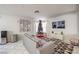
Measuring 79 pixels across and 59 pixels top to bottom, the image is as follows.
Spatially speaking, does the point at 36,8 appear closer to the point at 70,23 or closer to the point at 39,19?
the point at 39,19

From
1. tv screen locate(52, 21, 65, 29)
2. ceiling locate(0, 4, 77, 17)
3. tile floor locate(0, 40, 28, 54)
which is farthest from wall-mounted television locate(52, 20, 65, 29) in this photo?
tile floor locate(0, 40, 28, 54)

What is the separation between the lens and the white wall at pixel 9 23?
3.97 feet

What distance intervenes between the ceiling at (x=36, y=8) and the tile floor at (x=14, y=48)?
0.40 metres

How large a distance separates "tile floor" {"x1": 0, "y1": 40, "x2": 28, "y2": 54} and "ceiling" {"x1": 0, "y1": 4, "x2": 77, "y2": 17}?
399 mm

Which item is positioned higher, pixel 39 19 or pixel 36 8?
pixel 36 8

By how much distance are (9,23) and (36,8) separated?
41cm

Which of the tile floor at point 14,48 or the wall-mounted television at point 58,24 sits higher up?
the wall-mounted television at point 58,24

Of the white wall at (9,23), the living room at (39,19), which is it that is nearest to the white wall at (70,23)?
the living room at (39,19)

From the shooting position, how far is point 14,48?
1.21 m

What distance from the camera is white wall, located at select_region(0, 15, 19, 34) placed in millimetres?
1209

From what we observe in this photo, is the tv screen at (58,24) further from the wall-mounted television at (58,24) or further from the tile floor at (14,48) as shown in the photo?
the tile floor at (14,48)

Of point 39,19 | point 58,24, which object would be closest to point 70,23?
Result: point 58,24
